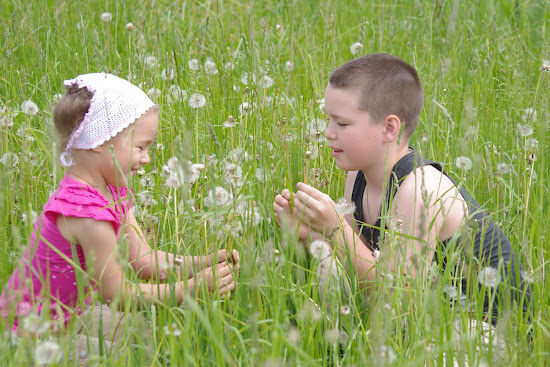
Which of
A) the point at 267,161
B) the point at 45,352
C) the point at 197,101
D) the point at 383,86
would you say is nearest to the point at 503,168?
the point at 383,86

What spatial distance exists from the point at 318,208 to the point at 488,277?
2.39 feet

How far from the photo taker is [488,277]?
1.92 m

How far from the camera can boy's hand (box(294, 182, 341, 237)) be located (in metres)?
2.50

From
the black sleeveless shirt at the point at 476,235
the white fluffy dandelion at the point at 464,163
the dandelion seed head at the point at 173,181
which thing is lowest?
the black sleeveless shirt at the point at 476,235

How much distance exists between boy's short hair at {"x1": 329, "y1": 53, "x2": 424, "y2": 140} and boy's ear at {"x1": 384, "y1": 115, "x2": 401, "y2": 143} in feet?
0.09

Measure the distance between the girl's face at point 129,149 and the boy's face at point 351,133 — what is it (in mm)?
674

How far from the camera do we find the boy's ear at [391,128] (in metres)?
2.71

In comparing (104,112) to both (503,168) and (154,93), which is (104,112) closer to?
(154,93)

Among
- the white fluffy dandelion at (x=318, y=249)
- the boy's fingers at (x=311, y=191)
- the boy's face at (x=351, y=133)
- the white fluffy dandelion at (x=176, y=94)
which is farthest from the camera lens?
the white fluffy dandelion at (x=176, y=94)

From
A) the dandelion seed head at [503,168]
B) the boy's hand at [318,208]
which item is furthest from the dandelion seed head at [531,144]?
the boy's hand at [318,208]

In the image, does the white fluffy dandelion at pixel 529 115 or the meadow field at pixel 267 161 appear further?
the white fluffy dandelion at pixel 529 115

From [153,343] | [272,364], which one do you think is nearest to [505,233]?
[153,343]

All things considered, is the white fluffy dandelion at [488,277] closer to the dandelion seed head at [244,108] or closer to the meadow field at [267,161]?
the meadow field at [267,161]

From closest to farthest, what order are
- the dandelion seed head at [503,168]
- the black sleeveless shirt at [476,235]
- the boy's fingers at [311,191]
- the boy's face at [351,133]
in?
the black sleeveless shirt at [476,235], the boy's fingers at [311,191], the boy's face at [351,133], the dandelion seed head at [503,168]
